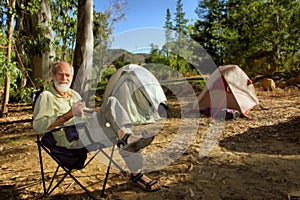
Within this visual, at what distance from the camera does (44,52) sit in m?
6.07

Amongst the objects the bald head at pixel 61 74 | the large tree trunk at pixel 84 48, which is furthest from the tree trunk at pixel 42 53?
the bald head at pixel 61 74

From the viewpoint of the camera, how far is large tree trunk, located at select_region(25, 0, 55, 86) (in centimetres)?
615

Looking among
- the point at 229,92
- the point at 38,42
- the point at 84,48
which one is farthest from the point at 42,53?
the point at 229,92

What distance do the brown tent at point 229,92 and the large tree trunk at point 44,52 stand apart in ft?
12.9

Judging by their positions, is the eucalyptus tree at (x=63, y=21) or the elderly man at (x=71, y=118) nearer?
the elderly man at (x=71, y=118)

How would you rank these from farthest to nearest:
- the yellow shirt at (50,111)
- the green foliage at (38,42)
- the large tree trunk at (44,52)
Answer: the large tree trunk at (44,52) < the green foliage at (38,42) < the yellow shirt at (50,111)

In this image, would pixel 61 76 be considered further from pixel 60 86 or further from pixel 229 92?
pixel 229 92

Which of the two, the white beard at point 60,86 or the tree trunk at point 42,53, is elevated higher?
the tree trunk at point 42,53

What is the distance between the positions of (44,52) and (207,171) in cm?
512

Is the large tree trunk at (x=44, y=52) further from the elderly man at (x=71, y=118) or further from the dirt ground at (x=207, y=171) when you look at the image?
the elderly man at (x=71, y=118)

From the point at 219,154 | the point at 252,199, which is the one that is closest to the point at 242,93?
the point at 219,154

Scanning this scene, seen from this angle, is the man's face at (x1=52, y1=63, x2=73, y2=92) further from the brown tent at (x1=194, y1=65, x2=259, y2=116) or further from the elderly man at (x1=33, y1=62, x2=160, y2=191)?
the brown tent at (x1=194, y1=65, x2=259, y2=116)

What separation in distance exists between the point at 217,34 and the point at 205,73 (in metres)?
1.73

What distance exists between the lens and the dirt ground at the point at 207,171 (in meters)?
1.99
